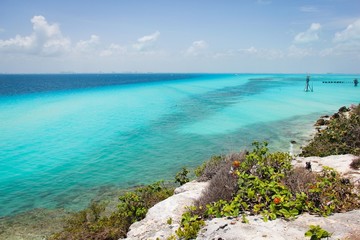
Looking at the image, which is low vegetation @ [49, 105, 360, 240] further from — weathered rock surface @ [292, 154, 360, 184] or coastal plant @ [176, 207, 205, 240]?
weathered rock surface @ [292, 154, 360, 184]

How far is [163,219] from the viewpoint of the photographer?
28.0 feet

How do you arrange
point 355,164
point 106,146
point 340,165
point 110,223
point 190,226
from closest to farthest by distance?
point 190,226
point 110,223
point 355,164
point 340,165
point 106,146

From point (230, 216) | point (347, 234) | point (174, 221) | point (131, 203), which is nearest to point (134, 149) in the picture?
point (131, 203)

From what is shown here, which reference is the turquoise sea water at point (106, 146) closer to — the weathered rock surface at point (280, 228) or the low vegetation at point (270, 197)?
the low vegetation at point (270, 197)

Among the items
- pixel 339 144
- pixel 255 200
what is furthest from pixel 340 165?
pixel 339 144

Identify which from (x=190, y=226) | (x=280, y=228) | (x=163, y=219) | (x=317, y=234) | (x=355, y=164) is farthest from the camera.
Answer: (x=355, y=164)

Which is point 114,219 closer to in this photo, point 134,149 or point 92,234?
point 92,234

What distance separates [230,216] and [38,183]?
14.6 m

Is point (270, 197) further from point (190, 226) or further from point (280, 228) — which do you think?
point (190, 226)

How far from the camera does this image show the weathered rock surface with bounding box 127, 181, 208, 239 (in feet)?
25.2

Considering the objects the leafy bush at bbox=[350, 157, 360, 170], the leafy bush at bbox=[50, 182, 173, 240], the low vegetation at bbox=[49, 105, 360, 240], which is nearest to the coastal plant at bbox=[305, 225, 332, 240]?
the low vegetation at bbox=[49, 105, 360, 240]

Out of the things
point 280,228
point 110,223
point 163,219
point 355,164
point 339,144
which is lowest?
point 110,223

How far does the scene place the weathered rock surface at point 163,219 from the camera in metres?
7.67

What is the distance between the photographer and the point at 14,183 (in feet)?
57.2
